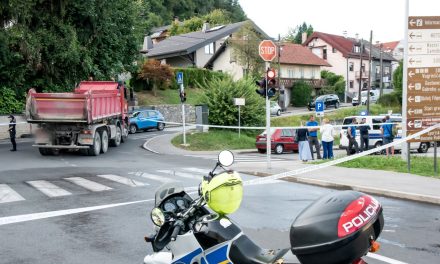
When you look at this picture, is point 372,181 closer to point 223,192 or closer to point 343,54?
point 223,192

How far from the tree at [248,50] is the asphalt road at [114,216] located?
134ft

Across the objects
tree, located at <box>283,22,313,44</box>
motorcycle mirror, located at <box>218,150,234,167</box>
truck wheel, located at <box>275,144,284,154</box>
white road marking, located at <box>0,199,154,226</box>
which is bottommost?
truck wheel, located at <box>275,144,284,154</box>

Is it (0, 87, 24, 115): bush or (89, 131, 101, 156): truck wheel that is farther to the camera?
(0, 87, 24, 115): bush

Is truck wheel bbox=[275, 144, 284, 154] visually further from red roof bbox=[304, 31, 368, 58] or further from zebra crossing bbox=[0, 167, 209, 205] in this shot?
red roof bbox=[304, 31, 368, 58]

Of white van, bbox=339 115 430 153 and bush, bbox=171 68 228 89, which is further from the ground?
bush, bbox=171 68 228 89

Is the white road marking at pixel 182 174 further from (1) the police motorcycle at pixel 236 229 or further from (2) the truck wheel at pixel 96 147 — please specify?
(1) the police motorcycle at pixel 236 229

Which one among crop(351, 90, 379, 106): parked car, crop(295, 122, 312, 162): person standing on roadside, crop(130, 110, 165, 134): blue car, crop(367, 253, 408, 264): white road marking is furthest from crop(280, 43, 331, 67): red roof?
crop(367, 253, 408, 264): white road marking

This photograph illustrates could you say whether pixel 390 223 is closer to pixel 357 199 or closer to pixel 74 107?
pixel 357 199

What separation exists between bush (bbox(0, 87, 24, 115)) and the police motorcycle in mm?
30357

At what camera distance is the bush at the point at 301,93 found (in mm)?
65562

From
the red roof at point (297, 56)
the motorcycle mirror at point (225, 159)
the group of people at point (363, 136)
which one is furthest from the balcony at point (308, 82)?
the motorcycle mirror at point (225, 159)

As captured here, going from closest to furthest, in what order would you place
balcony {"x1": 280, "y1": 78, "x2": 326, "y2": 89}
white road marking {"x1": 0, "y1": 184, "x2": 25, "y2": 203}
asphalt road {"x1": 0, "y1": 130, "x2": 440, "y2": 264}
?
asphalt road {"x1": 0, "y1": 130, "x2": 440, "y2": 264} → white road marking {"x1": 0, "y1": 184, "x2": 25, "y2": 203} → balcony {"x1": 280, "y1": 78, "x2": 326, "y2": 89}

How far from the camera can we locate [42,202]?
417 inches

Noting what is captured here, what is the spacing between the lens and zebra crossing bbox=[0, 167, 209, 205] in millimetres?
11648
